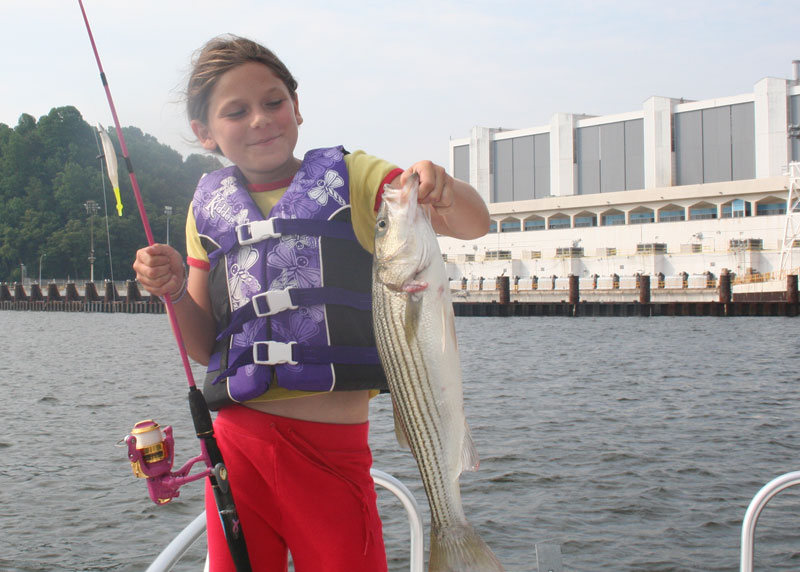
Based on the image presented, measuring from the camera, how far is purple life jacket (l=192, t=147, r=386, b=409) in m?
2.73

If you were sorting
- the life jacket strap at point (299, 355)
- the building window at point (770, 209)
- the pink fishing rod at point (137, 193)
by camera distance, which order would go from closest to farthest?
the life jacket strap at point (299, 355) → the pink fishing rod at point (137, 193) → the building window at point (770, 209)

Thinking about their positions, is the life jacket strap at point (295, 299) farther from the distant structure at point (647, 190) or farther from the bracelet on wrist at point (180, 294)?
the distant structure at point (647, 190)

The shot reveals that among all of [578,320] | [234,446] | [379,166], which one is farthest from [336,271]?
[578,320]

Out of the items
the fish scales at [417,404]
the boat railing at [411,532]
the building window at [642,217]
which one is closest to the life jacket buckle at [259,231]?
the fish scales at [417,404]

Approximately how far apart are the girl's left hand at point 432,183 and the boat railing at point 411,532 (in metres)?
1.27

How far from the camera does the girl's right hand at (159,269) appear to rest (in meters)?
2.69

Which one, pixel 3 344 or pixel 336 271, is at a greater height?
pixel 336 271

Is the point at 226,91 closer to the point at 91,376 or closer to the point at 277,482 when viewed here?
the point at 277,482

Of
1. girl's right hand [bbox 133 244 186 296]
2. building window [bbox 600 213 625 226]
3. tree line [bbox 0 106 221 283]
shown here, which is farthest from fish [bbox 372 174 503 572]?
building window [bbox 600 213 625 226]

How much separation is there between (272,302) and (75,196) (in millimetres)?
44072

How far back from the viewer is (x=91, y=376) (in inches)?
1114

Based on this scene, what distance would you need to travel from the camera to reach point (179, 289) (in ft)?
9.23

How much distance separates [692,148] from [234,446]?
286 ft

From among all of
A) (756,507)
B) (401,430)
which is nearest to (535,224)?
(756,507)
